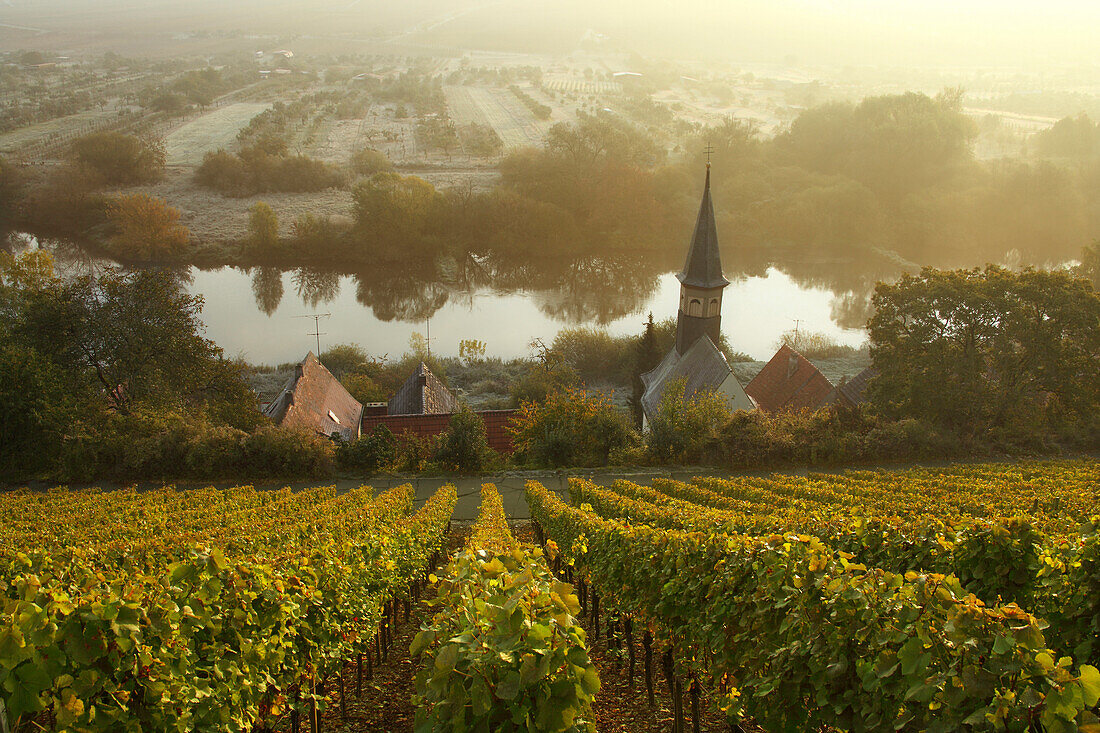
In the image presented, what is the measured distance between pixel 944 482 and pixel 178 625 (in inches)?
511

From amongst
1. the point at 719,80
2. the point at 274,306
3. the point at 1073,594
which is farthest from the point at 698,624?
the point at 719,80

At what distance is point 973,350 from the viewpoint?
19297 millimetres

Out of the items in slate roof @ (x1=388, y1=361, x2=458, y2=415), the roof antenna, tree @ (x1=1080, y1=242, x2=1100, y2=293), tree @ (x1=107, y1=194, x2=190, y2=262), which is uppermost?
tree @ (x1=1080, y1=242, x2=1100, y2=293)

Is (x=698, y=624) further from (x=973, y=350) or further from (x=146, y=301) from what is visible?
(x=146, y=301)

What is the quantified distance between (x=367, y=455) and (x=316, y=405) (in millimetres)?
6401

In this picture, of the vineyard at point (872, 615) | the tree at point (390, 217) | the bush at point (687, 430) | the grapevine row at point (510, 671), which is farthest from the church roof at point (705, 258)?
the tree at point (390, 217)

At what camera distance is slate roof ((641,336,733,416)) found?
24656 mm

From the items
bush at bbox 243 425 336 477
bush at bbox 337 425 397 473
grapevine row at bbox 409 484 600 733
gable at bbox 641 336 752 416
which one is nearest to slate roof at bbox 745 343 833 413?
gable at bbox 641 336 752 416

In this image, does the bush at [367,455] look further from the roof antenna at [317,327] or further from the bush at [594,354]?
the roof antenna at [317,327]

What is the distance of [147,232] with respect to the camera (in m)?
55.5

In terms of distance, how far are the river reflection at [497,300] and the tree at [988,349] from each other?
22861 mm

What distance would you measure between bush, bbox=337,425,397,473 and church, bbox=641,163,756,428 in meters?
9.92

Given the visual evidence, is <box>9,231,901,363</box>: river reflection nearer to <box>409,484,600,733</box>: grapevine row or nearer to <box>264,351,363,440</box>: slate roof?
<box>264,351,363,440</box>: slate roof

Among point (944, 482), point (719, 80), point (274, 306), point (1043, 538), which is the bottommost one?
point (274, 306)
